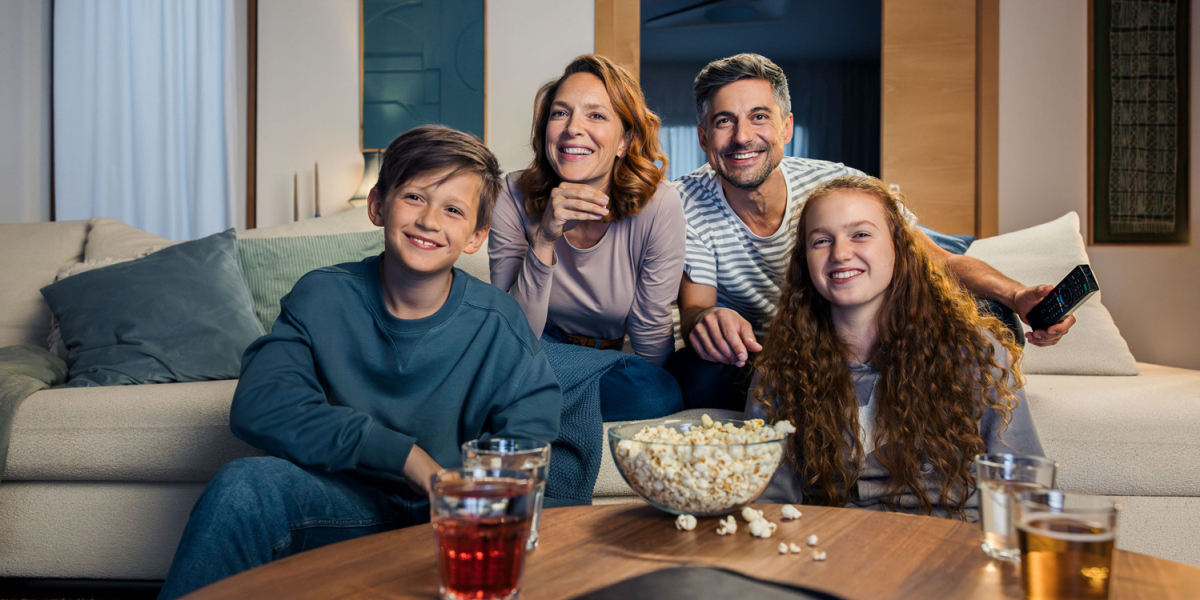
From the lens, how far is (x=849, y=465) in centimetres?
120

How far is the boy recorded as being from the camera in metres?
0.97

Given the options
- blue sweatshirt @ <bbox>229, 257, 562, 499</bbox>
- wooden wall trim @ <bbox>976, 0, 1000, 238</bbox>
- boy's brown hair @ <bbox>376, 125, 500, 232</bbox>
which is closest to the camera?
blue sweatshirt @ <bbox>229, 257, 562, 499</bbox>

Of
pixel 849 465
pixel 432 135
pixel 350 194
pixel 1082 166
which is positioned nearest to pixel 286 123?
pixel 350 194

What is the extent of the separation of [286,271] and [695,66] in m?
4.62

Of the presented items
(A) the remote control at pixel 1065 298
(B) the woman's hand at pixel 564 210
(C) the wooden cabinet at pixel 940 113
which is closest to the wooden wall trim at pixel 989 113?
(C) the wooden cabinet at pixel 940 113

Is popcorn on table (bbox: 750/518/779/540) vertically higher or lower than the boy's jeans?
higher

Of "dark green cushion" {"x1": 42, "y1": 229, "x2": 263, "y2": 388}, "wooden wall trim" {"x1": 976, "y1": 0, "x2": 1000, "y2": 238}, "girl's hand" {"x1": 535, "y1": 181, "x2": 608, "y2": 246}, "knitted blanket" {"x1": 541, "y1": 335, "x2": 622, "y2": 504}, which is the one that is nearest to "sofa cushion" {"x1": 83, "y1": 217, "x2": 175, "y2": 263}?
"dark green cushion" {"x1": 42, "y1": 229, "x2": 263, "y2": 388}

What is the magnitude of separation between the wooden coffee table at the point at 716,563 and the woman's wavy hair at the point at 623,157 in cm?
100

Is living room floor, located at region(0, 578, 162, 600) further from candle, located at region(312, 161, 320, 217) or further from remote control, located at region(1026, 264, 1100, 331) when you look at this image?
candle, located at region(312, 161, 320, 217)

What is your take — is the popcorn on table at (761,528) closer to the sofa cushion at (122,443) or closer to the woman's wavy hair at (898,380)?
the woman's wavy hair at (898,380)

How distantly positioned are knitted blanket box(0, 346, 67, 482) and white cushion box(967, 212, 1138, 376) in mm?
2151

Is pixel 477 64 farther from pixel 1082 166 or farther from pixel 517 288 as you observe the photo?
pixel 1082 166

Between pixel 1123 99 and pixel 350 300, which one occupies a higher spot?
pixel 1123 99

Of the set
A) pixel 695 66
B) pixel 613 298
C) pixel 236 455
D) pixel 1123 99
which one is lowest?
pixel 236 455
